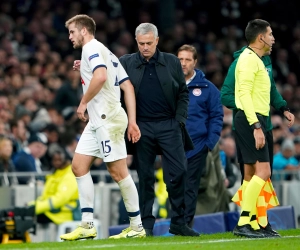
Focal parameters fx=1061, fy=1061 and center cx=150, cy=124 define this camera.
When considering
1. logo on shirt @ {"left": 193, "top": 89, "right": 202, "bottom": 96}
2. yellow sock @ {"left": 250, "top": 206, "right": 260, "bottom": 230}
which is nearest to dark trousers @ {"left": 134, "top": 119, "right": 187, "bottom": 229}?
yellow sock @ {"left": 250, "top": 206, "right": 260, "bottom": 230}

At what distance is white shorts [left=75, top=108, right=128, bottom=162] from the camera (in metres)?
9.84

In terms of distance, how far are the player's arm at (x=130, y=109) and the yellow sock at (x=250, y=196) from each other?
1157mm

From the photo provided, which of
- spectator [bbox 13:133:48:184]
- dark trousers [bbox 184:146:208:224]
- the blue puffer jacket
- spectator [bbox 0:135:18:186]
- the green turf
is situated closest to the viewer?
the green turf

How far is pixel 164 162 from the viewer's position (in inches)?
411

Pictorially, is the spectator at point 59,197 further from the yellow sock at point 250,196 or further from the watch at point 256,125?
the watch at point 256,125

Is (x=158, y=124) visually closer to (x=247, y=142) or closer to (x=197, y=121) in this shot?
(x=247, y=142)

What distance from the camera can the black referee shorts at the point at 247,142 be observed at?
1001 centimetres

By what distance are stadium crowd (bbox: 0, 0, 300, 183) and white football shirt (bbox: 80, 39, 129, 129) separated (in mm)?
5102

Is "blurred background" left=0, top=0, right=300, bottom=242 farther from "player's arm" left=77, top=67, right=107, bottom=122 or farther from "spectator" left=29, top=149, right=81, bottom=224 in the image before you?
"player's arm" left=77, top=67, right=107, bottom=122

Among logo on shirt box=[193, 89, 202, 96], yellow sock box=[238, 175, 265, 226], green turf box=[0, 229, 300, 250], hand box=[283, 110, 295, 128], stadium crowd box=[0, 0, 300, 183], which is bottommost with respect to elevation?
green turf box=[0, 229, 300, 250]

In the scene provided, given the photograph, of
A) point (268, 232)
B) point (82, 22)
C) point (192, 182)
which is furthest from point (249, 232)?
point (82, 22)

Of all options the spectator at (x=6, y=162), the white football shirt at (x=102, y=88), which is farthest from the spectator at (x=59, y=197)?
the white football shirt at (x=102, y=88)

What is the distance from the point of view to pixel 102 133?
9.84 m

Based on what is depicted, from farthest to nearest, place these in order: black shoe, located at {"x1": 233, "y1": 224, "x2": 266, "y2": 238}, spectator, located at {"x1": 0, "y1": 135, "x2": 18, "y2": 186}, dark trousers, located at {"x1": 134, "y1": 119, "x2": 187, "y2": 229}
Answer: spectator, located at {"x1": 0, "y1": 135, "x2": 18, "y2": 186} < dark trousers, located at {"x1": 134, "y1": 119, "x2": 187, "y2": 229} < black shoe, located at {"x1": 233, "y1": 224, "x2": 266, "y2": 238}
